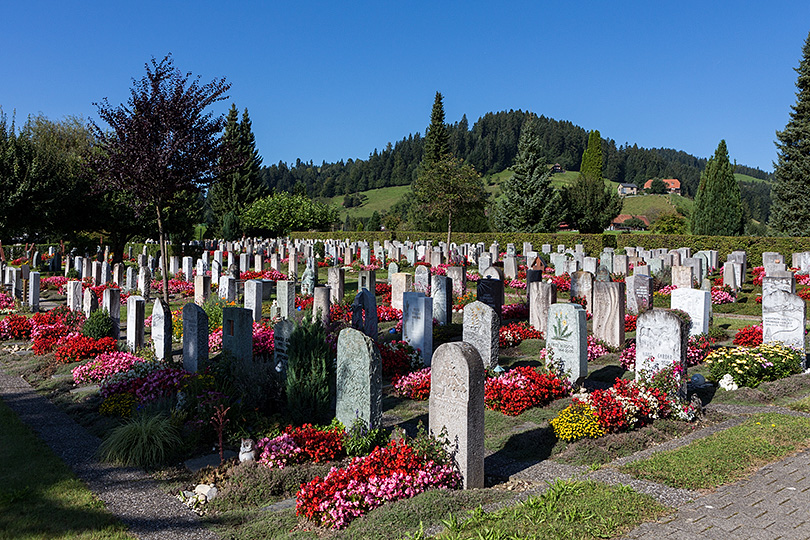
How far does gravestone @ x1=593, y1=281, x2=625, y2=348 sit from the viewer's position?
41.7 ft

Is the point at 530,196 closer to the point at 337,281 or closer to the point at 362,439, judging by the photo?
the point at 337,281

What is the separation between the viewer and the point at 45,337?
13477mm

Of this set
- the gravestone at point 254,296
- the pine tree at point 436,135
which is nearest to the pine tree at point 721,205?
the pine tree at point 436,135

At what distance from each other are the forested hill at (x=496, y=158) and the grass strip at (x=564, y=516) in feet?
434

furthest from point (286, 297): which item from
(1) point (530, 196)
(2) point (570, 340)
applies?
(1) point (530, 196)

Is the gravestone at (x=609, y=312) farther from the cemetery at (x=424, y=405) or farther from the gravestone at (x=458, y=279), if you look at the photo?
the gravestone at (x=458, y=279)

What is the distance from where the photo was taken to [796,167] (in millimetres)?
40094

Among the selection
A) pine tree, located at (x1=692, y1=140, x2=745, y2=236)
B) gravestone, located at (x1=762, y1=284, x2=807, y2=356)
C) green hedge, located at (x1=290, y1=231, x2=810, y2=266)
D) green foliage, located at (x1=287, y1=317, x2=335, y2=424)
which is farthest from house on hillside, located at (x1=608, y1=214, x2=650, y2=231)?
green foliage, located at (x1=287, y1=317, x2=335, y2=424)

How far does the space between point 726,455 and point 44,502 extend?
733 cm

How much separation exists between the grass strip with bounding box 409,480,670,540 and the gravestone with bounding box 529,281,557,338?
8729mm

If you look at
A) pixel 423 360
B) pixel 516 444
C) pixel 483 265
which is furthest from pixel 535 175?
pixel 516 444

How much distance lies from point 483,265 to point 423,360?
15.0 m

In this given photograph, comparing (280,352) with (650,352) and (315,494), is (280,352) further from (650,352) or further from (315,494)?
(650,352)

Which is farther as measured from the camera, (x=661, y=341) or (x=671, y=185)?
(x=671, y=185)
